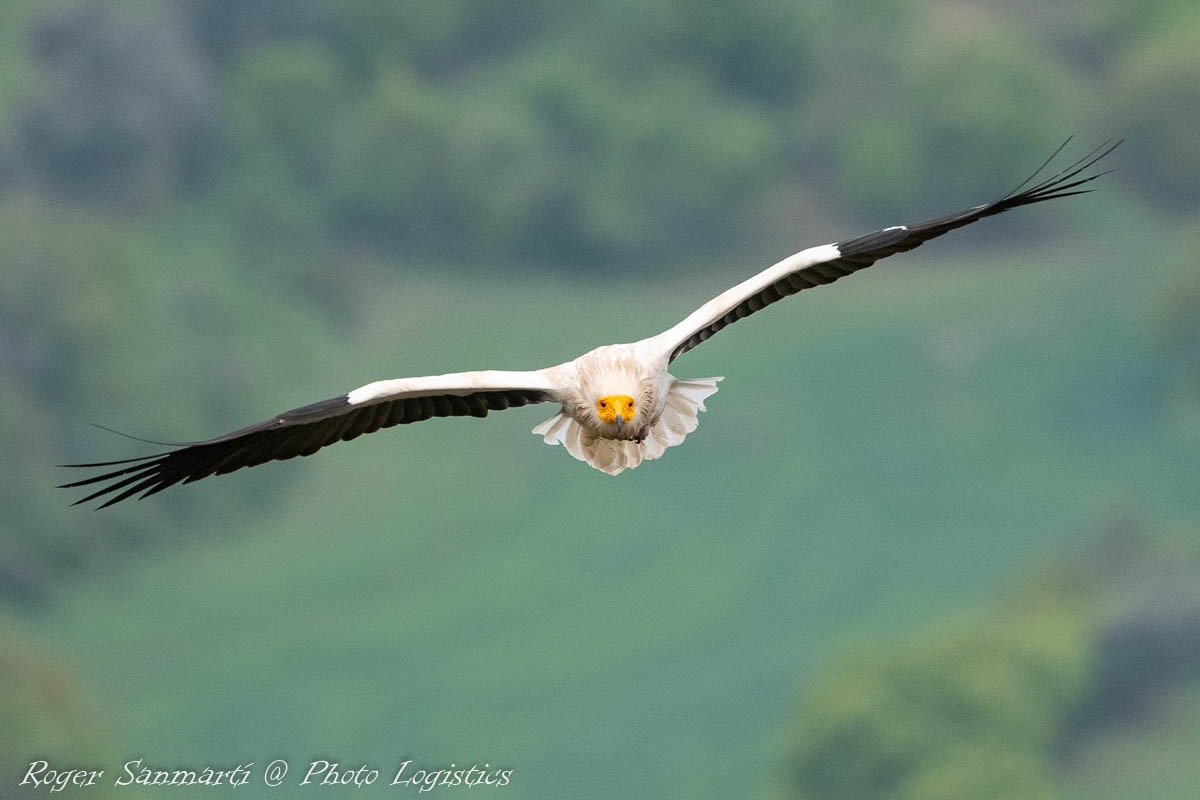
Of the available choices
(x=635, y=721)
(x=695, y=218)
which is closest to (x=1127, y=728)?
(x=635, y=721)

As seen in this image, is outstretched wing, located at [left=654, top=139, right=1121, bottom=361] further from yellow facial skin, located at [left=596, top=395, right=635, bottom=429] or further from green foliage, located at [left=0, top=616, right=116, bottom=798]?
green foliage, located at [left=0, top=616, right=116, bottom=798]

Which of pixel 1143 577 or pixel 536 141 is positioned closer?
pixel 1143 577

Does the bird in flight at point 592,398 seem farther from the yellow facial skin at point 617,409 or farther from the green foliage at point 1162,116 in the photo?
the green foliage at point 1162,116

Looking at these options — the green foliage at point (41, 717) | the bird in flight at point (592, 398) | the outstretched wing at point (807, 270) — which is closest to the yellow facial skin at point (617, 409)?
the bird in flight at point (592, 398)

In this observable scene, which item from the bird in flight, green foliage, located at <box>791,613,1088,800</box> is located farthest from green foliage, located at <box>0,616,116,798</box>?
the bird in flight

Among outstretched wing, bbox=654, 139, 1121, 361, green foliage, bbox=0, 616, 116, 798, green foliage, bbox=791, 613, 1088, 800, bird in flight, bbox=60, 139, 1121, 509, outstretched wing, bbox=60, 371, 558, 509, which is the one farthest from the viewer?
green foliage, bbox=791, 613, 1088, 800

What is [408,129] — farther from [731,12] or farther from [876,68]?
[876,68]

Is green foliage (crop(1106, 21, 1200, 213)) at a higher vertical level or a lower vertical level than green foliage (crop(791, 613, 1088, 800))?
higher

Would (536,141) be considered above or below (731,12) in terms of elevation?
below
